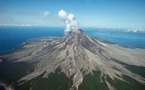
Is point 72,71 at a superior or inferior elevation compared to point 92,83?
inferior

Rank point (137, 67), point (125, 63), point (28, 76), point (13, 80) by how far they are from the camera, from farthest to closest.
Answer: point (125, 63)
point (137, 67)
point (28, 76)
point (13, 80)

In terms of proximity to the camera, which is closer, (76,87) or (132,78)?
(76,87)

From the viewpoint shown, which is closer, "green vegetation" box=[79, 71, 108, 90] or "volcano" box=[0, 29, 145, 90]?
"green vegetation" box=[79, 71, 108, 90]

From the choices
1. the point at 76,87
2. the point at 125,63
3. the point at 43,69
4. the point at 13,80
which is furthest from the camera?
the point at 125,63

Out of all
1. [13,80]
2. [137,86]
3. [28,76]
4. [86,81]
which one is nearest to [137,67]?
[137,86]

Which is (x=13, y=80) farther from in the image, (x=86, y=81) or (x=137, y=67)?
(x=137, y=67)

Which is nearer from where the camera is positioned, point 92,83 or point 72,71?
point 92,83

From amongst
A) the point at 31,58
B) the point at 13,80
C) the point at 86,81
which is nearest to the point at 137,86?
the point at 86,81

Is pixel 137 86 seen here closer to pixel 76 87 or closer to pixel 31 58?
pixel 76 87

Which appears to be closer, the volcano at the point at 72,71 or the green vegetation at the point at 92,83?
the green vegetation at the point at 92,83
